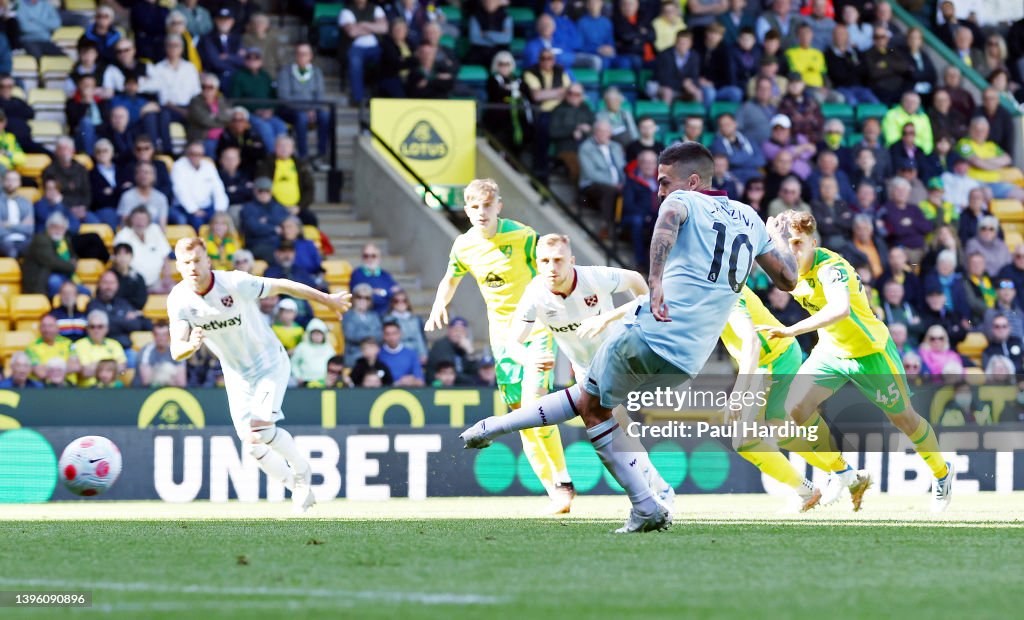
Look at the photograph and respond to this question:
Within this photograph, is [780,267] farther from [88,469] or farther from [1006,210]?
[1006,210]

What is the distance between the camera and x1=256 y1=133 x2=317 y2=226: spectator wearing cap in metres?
18.6

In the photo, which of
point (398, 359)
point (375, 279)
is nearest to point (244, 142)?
point (375, 279)

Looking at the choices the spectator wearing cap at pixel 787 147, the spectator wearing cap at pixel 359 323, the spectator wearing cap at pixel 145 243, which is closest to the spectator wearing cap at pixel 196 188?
the spectator wearing cap at pixel 145 243

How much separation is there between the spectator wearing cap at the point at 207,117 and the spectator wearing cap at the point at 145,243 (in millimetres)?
1620

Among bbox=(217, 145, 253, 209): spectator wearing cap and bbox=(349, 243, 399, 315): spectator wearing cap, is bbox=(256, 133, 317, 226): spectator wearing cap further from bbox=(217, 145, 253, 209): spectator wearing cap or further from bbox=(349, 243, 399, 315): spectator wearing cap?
bbox=(349, 243, 399, 315): spectator wearing cap

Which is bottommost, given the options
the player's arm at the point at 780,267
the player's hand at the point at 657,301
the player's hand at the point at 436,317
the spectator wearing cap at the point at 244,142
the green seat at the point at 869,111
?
the player's hand at the point at 436,317

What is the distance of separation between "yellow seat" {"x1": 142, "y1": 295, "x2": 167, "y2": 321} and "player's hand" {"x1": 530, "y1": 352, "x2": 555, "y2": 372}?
6349 millimetres

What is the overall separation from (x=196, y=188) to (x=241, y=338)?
6464 mm

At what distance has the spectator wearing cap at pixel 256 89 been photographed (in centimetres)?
1912

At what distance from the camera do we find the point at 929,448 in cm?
1198

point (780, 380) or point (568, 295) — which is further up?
point (568, 295)

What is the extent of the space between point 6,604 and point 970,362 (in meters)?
15.2

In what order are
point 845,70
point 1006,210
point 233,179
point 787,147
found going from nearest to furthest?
point 233,179
point 787,147
point 1006,210
point 845,70

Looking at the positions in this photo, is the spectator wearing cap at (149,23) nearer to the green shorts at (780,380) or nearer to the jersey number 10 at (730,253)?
the green shorts at (780,380)
